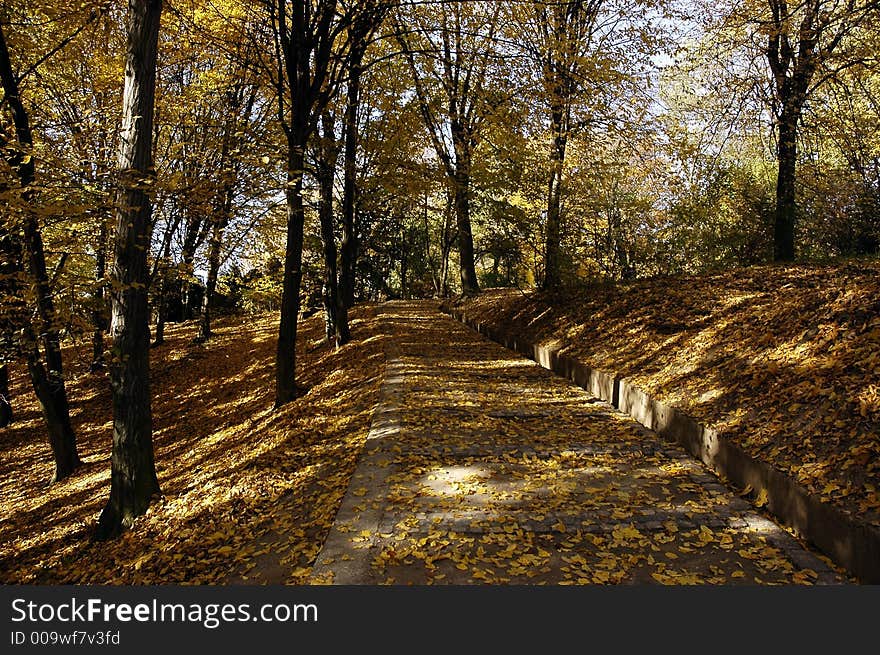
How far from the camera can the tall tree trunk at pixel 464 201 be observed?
13523mm

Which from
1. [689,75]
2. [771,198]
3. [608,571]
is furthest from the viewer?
[689,75]

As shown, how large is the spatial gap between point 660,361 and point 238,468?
5.59 m

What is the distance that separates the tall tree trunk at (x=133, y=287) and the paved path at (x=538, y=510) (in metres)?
2.53

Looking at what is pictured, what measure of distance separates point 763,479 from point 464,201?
12267 mm

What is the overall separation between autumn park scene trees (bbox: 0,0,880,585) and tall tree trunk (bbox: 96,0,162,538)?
3 cm

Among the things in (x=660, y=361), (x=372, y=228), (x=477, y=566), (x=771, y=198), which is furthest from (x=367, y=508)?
(x=372, y=228)

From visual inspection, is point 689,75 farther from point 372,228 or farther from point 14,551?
point 14,551

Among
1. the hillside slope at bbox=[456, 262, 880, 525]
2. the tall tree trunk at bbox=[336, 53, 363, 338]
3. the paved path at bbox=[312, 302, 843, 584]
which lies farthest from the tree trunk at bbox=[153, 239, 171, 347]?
the hillside slope at bbox=[456, 262, 880, 525]

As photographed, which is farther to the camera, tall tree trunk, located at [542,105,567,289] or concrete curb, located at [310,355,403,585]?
tall tree trunk, located at [542,105,567,289]

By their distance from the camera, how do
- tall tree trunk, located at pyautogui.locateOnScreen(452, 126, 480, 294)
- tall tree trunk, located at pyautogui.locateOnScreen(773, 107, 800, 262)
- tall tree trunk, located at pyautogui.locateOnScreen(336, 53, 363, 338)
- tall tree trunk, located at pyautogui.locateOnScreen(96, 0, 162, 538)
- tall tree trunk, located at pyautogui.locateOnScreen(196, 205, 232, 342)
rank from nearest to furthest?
tall tree trunk, located at pyautogui.locateOnScreen(96, 0, 162, 538), tall tree trunk, located at pyautogui.locateOnScreen(773, 107, 800, 262), tall tree trunk, located at pyautogui.locateOnScreen(336, 53, 363, 338), tall tree trunk, located at pyautogui.locateOnScreen(196, 205, 232, 342), tall tree trunk, located at pyautogui.locateOnScreen(452, 126, 480, 294)

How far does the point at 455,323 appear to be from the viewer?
1777 centimetres

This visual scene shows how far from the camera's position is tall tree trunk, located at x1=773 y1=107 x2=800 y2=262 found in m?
11.2

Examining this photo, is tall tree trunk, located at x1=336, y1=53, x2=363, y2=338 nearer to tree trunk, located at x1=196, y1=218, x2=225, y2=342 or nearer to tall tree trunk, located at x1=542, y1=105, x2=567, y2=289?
tree trunk, located at x1=196, y1=218, x2=225, y2=342

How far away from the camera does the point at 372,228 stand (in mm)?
25406
